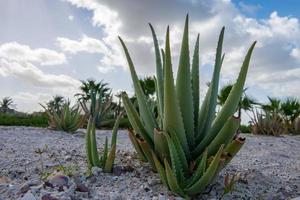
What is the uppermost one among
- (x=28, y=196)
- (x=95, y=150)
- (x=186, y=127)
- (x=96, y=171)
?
(x=186, y=127)

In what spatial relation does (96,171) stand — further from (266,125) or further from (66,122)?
(266,125)

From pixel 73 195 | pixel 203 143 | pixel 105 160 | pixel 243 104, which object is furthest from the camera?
pixel 243 104

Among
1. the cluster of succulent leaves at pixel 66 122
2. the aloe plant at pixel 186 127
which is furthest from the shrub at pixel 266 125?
the aloe plant at pixel 186 127

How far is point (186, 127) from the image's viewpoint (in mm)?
2863

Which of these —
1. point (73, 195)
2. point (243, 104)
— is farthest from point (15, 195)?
point (243, 104)

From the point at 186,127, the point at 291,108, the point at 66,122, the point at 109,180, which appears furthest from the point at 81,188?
the point at 291,108

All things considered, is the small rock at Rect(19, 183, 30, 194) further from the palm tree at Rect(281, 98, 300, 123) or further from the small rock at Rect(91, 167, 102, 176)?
the palm tree at Rect(281, 98, 300, 123)

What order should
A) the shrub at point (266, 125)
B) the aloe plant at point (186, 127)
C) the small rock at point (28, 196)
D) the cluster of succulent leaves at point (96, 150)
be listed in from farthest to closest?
the shrub at point (266, 125) < the cluster of succulent leaves at point (96, 150) < the aloe plant at point (186, 127) < the small rock at point (28, 196)

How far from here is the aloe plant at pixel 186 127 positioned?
2.62 meters

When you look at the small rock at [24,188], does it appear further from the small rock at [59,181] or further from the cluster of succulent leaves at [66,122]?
the cluster of succulent leaves at [66,122]

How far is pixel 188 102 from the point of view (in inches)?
109

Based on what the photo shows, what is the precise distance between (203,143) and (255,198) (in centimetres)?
59

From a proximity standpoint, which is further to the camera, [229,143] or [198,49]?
[198,49]

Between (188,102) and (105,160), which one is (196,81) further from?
(105,160)
